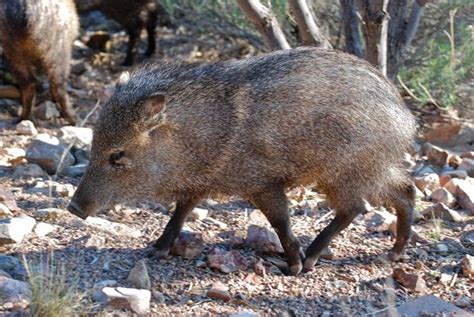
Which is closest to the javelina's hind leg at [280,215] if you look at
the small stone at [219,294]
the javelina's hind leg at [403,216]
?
the small stone at [219,294]

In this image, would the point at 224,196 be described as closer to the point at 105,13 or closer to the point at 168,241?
the point at 168,241

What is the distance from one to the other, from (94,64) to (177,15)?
95cm

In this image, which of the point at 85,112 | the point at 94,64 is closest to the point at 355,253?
the point at 85,112

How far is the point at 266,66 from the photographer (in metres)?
3.78

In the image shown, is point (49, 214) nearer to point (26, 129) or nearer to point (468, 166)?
point (26, 129)

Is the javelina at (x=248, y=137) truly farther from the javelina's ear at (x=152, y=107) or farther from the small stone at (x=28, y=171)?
the small stone at (x=28, y=171)

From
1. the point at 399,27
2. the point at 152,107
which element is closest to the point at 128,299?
the point at 152,107

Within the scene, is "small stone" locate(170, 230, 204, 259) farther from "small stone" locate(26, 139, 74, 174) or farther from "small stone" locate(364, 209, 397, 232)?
"small stone" locate(26, 139, 74, 174)

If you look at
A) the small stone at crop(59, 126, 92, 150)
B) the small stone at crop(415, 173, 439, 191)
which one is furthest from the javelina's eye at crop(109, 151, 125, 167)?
the small stone at crop(415, 173, 439, 191)

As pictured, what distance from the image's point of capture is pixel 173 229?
380cm

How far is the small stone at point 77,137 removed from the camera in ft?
17.8

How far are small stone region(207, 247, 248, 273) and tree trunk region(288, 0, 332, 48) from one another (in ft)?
5.23

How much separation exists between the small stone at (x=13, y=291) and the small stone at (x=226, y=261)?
85 centimetres

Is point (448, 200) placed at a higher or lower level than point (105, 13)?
lower
